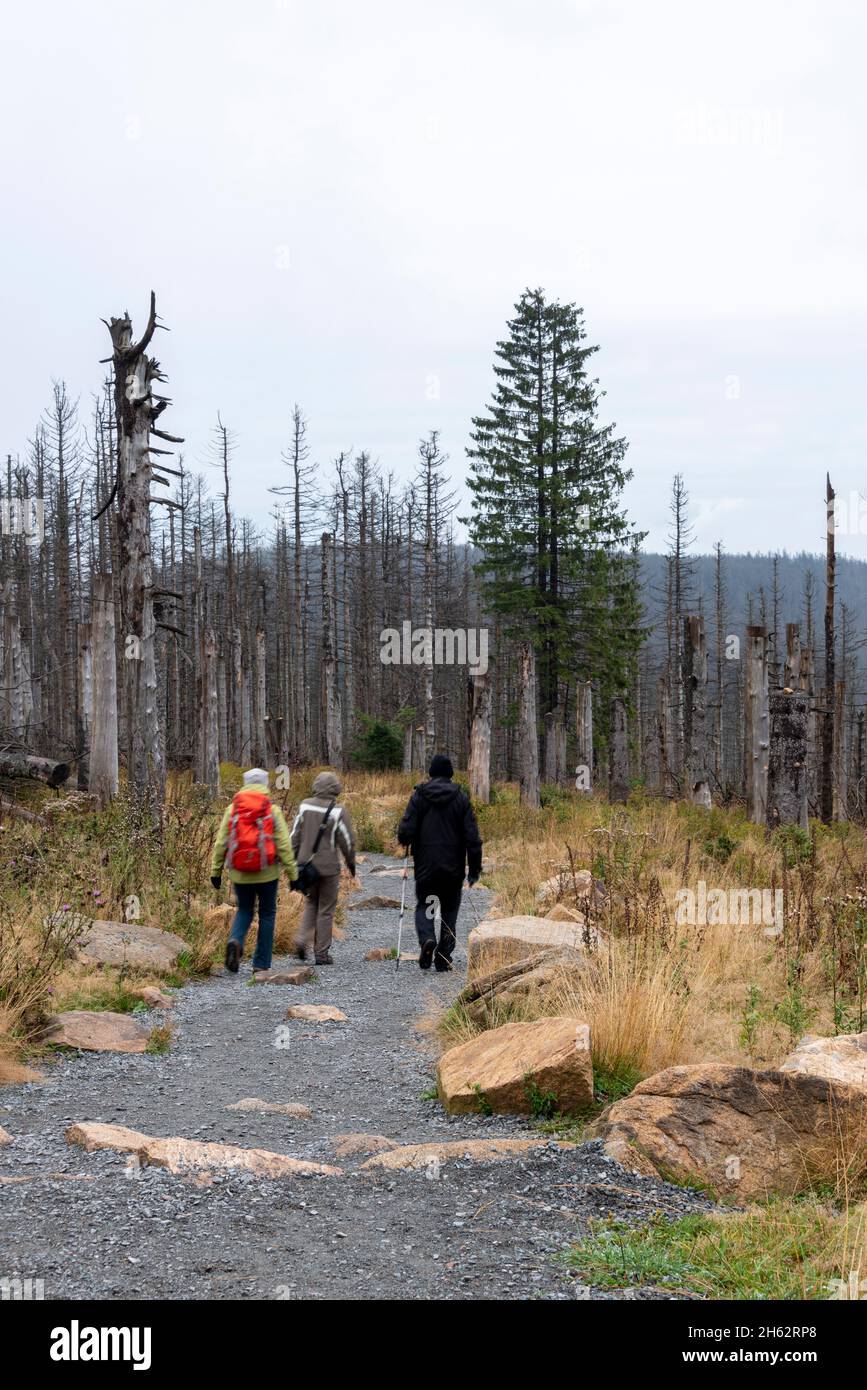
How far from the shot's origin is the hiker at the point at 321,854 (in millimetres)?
10648

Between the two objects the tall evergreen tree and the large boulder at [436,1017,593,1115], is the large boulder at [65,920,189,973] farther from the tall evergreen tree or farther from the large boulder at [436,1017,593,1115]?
the tall evergreen tree

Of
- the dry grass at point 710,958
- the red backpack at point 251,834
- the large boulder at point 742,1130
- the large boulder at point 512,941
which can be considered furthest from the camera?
the red backpack at point 251,834

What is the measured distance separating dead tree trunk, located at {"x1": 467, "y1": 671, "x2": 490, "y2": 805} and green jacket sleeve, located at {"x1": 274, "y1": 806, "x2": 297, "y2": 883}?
37.4 feet

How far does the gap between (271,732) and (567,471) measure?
38.2 feet

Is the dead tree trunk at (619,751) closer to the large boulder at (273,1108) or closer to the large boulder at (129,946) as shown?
the large boulder at (129,946)

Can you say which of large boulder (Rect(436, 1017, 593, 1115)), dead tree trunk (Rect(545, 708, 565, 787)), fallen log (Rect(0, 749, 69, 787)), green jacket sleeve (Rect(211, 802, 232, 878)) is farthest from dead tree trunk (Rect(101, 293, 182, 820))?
dead tree trunk (Rect(545, 708, 565, 787))

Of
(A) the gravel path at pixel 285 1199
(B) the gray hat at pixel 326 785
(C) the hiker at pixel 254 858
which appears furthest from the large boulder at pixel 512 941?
(B) the gray hat at pixel 326 785

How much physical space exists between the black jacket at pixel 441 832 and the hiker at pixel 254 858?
1267 millimetres

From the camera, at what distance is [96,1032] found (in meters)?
7.33

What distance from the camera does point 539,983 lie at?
7227 mm

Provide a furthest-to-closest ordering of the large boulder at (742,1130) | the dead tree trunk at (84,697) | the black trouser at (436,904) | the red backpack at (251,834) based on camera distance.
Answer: the dead tree trunk at (84,697) < the black trouser at (436,904) < the red backpack at (251,834) < the large boulder at (742,1130)

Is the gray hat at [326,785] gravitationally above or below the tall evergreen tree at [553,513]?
below

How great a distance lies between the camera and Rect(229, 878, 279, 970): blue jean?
998 centimetres
